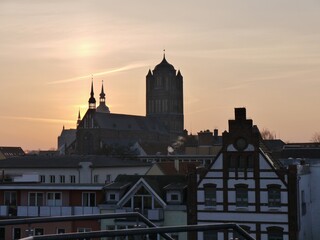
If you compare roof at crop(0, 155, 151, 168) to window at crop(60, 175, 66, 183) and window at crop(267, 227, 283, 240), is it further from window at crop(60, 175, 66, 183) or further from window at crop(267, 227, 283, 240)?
window at crop(267, 227, 283, 240)

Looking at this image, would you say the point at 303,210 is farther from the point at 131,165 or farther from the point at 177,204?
the point at 131,165

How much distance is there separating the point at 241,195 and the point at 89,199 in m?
12.0

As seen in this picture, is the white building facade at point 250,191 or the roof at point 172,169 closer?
the white building facade at point 250,191

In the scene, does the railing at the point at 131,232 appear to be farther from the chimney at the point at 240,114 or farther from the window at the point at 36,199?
the window at the point at 36,199

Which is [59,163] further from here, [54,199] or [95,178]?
[54,199]

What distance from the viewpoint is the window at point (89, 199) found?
4488 cm

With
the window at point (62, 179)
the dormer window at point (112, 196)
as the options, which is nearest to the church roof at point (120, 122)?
the window at point (62, 179)

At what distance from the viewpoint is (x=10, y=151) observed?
551 ft

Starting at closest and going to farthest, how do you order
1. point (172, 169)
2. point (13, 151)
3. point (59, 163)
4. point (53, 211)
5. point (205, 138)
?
1. point (53, 211)
2. point (59, 163)
3. point (172, 169)
4. point (205, 138)
5. point (13, 151)

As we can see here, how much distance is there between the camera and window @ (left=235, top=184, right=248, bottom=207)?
39.4 meters

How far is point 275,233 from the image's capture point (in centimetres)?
3866

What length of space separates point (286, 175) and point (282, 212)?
2384 millimetres

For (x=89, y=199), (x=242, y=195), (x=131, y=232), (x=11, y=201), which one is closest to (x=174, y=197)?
(x=242, y=195)

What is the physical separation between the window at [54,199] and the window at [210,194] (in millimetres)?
11854
